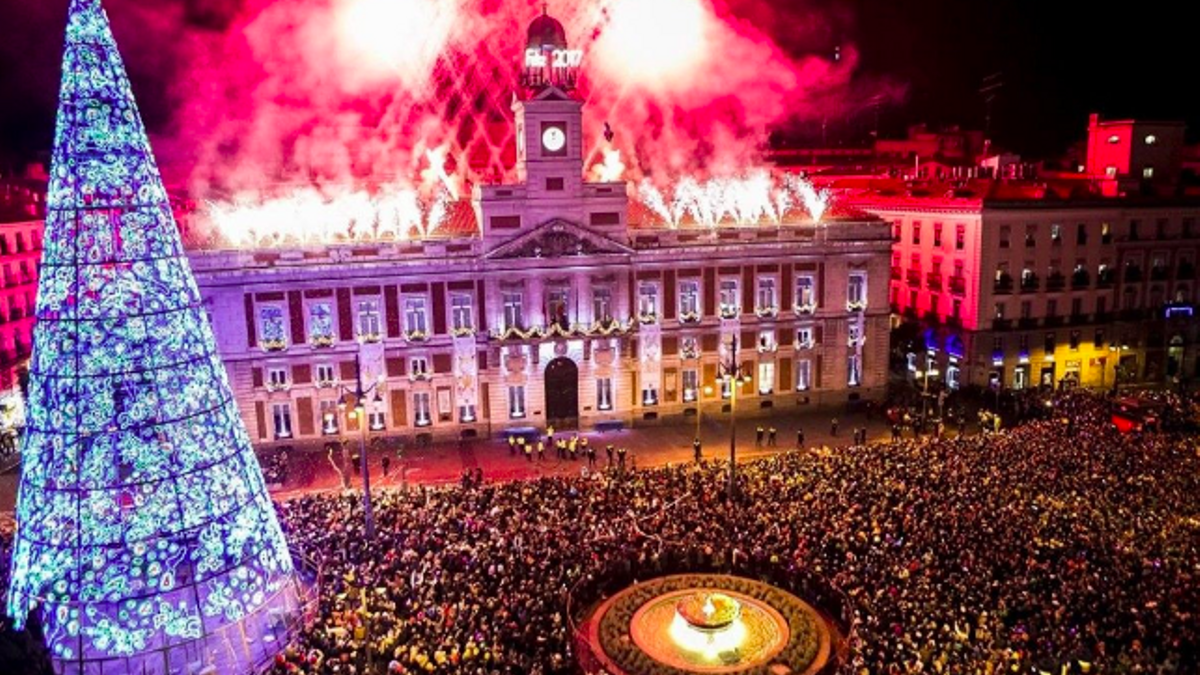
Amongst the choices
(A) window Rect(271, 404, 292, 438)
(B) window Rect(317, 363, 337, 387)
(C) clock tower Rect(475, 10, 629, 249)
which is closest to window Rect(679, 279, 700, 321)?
(C) clock tower Rect(475, 10, 629, 249)

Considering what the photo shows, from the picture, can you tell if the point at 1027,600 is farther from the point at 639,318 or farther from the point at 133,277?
the point at 639,318

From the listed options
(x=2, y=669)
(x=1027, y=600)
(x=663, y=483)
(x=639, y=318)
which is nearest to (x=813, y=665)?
(x=1027, y=600)

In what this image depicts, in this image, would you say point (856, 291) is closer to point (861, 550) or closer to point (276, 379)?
point (861, 550)

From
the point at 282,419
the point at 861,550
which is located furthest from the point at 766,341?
the point at 282,419

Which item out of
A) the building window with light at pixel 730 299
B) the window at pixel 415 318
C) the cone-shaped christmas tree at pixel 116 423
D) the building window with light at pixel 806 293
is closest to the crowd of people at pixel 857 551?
the cone-shaped christmas tree at pixel 116 423

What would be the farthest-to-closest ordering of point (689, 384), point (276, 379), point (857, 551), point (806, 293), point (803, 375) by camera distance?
point (803, 375), point (806, 293), point (689, 384), point (276, 379), point (857, 551)
